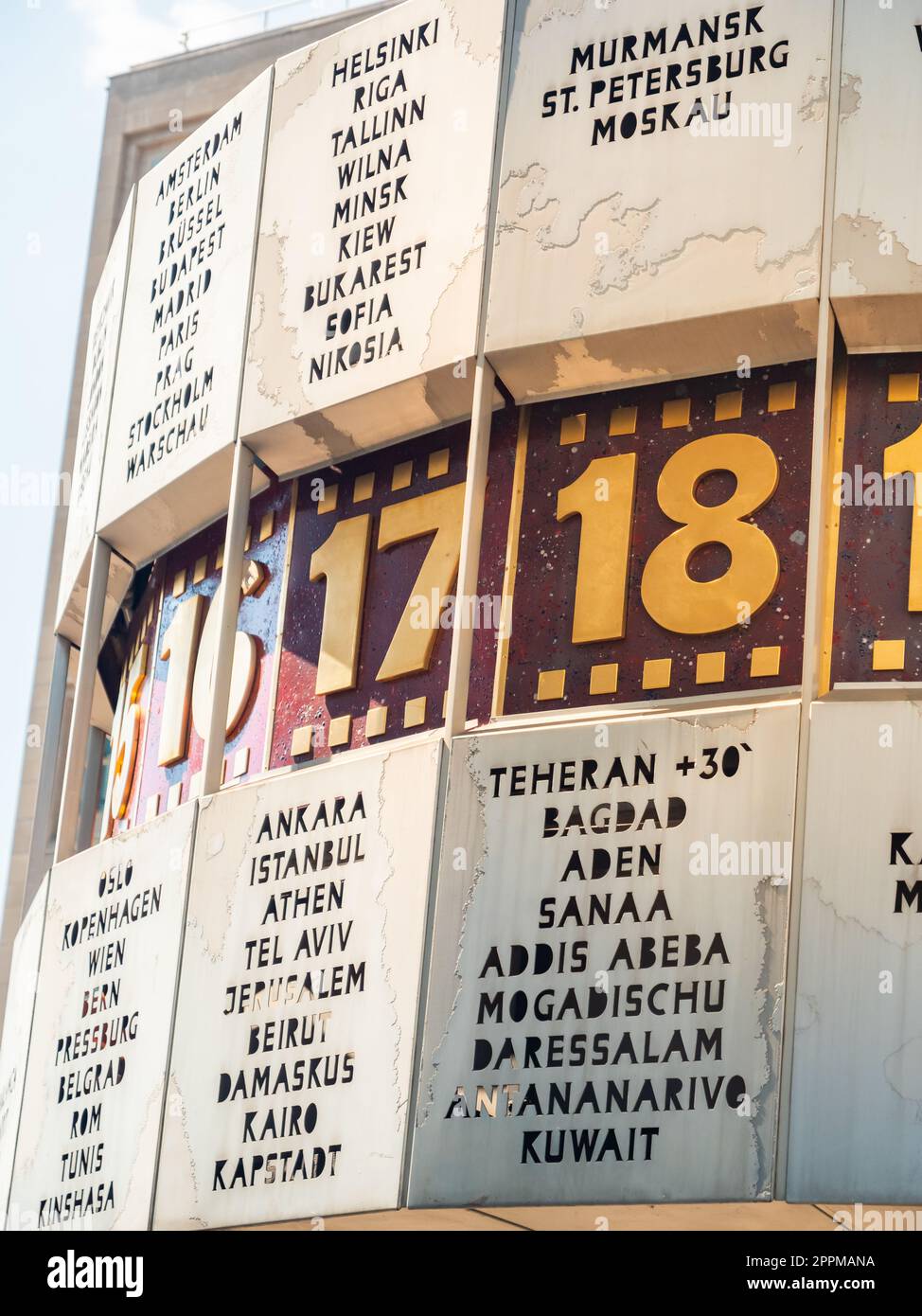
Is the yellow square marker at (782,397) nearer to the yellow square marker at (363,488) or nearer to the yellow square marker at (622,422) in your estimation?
the yellow square marker at (622,422)

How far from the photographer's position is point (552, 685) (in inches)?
435

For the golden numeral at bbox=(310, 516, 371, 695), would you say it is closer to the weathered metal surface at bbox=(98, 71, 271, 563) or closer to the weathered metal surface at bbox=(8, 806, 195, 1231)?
the weathered metal surface at bbox=(98, 71, 271, 563)

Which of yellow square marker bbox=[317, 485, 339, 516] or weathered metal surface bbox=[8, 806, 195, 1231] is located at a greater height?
yellow square marker bbox=[317, 485, 339, 516]

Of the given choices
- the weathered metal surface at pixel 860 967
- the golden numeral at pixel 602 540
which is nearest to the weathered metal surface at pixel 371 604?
the golden numeral at pixel 602 540

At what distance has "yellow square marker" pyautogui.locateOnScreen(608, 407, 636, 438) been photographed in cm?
1141

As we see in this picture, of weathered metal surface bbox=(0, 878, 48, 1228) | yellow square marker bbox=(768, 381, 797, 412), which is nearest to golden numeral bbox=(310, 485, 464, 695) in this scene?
yellow square marker bbox=(768, 381, 797, 412)

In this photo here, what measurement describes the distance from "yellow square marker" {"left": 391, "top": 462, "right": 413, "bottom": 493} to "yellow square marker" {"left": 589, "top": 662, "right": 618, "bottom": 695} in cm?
189

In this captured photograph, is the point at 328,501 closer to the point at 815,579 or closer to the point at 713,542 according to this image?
the point at 713,542

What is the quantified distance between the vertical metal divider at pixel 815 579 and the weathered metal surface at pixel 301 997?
1819mm

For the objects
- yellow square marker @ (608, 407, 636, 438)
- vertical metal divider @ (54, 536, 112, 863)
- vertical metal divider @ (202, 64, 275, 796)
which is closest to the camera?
yellow square marker @ (608, 407, 636, 438)

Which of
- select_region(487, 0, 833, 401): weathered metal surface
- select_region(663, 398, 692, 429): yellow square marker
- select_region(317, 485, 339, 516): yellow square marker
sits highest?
select_region(487, 0, 833, 401): weathered metal surface

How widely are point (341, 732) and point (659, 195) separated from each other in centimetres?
334

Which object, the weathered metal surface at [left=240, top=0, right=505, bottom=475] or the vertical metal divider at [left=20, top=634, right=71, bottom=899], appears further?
the vertical metal divider at [left=20, top=634, right=71, bottom=899]
